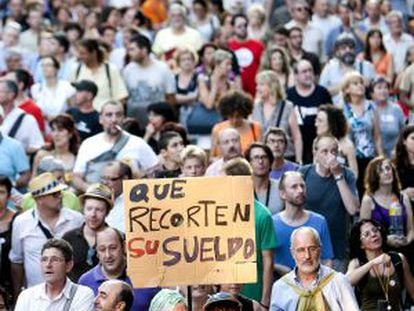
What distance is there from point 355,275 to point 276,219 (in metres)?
0.94

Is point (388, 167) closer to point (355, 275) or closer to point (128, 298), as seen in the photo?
point (355, 275)

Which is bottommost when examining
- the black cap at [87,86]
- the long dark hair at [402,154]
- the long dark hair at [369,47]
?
the long dark hair at [402,154]

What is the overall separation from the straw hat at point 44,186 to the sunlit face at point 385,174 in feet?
9.59

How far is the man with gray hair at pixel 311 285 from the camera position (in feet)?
45.0

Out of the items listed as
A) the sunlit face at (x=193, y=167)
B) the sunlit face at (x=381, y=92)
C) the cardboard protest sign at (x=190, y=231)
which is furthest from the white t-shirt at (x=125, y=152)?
the cardboard protest sign at (x=190, y=231)

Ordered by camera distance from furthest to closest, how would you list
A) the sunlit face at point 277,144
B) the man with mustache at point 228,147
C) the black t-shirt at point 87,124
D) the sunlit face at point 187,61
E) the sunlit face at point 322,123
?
the sunlit face at point 187,61 < the black t-shirt at point 87,124 < the sunlit face at point 322,123 < the sunlit face at point 277,144 < the man with mustache at point 228,147

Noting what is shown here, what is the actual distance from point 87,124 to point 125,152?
2.07 m

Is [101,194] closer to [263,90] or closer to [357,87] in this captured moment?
[263,90]

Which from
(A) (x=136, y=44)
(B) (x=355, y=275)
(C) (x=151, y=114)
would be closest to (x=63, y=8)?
(A) (x=136, y=44)

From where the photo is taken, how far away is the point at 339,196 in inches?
663

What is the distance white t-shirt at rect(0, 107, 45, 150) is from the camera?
19500 mm

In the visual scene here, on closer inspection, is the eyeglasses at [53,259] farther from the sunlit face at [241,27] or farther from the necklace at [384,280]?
the sunlit face at [241,27]

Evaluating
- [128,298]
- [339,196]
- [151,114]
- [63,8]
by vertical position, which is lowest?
[128,298]

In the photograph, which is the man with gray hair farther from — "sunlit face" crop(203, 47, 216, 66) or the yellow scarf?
"sunlit face" crop(203, 47, 216, 66)
